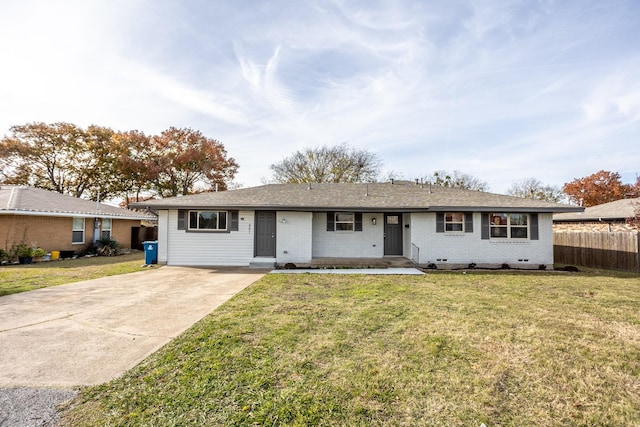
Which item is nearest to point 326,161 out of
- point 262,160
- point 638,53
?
point 262,160

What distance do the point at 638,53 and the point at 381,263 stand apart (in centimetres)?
1028

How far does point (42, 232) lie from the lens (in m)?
14.0

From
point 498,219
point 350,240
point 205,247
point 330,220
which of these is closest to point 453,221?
point 498,219

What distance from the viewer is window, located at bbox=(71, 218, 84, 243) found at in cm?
1553

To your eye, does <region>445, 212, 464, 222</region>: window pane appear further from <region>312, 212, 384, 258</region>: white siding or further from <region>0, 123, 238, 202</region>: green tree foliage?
<region>0, 123, 238, 202</region>: green tree foliage

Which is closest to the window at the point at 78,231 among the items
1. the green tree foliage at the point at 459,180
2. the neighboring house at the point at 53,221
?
the neighboring house at the point at 53,221

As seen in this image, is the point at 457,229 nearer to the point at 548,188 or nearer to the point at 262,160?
the point at 262,160

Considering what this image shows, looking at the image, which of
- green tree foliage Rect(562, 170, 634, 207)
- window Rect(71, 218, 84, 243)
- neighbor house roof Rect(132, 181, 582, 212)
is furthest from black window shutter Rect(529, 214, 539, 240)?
green tree foliage Rect(562, 170, 634, 207)

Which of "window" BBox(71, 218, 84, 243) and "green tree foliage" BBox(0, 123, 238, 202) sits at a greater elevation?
"green tree foliage" BBox(0, 123, 238, 202)

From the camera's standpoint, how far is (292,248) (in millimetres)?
12047

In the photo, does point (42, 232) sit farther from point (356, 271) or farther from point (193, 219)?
point (356, 271)

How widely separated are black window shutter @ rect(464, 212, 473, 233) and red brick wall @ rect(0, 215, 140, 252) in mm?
18980

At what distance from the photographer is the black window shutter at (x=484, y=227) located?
39.3ft

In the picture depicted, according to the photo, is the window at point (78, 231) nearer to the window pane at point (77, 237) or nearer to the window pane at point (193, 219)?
the window pane at point (77, 237)
